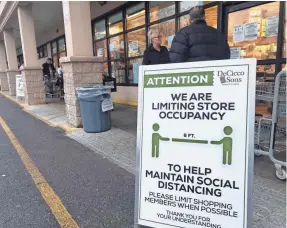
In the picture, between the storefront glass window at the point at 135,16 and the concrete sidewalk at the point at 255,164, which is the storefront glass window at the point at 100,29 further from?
the concrete sidewalk at the point at 255,164

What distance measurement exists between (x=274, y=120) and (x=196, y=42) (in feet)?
4.15

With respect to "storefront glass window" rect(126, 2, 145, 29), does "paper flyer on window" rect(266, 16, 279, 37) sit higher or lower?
lower

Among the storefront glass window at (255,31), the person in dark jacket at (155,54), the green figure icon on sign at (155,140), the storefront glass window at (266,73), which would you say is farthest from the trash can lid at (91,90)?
the green figure icon on sign at (155,140)

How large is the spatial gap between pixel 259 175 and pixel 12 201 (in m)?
2.92

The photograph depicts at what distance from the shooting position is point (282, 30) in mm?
4777

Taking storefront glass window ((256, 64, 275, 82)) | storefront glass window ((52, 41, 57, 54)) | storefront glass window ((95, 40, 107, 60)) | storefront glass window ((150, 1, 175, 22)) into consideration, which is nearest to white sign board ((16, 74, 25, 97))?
storefront glass window ((95, 40, 107, 60))

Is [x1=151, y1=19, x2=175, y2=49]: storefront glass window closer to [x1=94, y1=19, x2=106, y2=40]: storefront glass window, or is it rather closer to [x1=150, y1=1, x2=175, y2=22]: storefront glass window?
[x1=150, y1=1, x2=175, y2=22]: storefront glass window

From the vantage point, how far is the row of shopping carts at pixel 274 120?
287 centimetres

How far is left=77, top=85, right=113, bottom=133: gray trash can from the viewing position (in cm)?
525

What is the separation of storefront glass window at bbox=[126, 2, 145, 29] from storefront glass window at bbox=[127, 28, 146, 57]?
254 mm

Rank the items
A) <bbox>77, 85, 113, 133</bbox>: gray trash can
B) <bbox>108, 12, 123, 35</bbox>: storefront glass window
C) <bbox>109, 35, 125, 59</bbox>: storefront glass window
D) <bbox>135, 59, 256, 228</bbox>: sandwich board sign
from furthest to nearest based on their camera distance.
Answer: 1. <bbox>109, 35, 125, 59</bbox>: storefront glass window
2. <bbox>108, 12, 123, 35</bbox>: storefront glass window
3. <bbox>77, 85, 113, 133</bbox>: gray trash can
4. <bbox>135, 59, 256, 228</bbox>: sandwich board sign

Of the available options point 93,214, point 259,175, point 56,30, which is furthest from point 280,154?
point 56,30

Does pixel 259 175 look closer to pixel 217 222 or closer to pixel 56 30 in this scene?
pixel 217 222

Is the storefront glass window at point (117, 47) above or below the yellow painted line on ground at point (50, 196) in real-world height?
above
